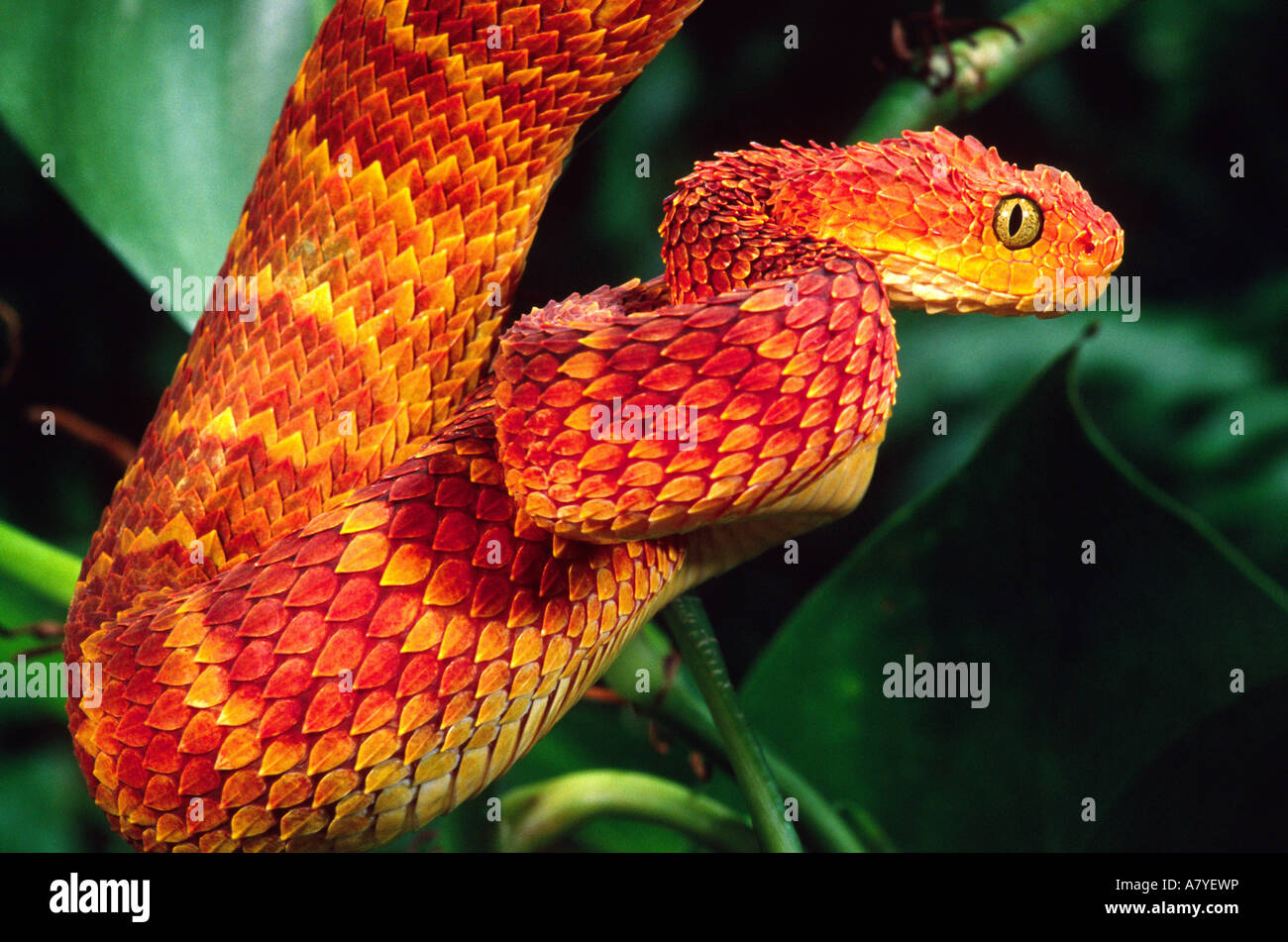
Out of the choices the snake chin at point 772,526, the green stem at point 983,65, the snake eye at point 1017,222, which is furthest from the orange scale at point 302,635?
the green stem at point 983,65

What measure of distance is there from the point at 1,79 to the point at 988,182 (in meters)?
0.54

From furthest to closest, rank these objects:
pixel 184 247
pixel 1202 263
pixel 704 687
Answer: pixel 1202 263, pixel 184 247, pixel 704 687

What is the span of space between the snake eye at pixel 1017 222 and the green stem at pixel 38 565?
1.50 ft

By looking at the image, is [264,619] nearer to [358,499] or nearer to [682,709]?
[358,499]

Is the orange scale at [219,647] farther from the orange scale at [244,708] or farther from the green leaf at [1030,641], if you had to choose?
the green leaf at [1030,641]

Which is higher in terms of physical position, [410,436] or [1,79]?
[1,79]

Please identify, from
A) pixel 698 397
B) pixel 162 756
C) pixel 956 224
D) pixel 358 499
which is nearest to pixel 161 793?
pixel 162 756

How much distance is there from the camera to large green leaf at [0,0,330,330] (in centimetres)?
59

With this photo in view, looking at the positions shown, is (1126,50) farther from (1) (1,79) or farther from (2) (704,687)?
(1) (1,79)

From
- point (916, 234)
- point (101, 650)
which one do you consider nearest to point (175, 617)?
point (101, 650)

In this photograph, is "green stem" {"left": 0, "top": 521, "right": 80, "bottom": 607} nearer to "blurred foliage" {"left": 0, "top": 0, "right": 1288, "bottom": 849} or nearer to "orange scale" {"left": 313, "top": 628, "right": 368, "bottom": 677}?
"blurred foliage" {"left": 0, "top": 0, "right": 1288, "bottom": 849}

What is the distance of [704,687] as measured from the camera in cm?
48

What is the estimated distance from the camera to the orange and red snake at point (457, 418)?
331 mm
